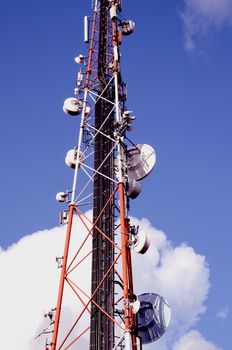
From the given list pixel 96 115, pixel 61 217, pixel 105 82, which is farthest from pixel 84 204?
pixel 105 82

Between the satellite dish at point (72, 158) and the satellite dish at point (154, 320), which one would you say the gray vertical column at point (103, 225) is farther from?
the satellite dish at point (154, 320)

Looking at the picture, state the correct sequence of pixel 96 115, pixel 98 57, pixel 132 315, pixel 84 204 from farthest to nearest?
pixel 98 57 → pixel 96 115 → pixel 84 204 → pixel 132 315

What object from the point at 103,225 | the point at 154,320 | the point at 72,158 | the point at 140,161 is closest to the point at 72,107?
the point at 72,158

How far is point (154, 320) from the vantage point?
30.0m

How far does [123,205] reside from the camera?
30.0 meters

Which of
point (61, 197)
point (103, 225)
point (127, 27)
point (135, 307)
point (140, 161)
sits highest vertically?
point (127, 27)

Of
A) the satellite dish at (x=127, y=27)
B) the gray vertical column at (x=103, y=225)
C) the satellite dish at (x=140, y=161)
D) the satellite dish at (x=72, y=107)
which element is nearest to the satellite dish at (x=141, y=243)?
the gray vertical column at (x=103, y=225)

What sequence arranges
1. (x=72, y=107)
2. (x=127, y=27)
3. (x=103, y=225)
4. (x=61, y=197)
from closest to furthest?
(x=103, y=225), (x=61, y=197), (x=72, y=107), (x=127, y=27)

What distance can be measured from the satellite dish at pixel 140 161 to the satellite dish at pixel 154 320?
7284 millimetres

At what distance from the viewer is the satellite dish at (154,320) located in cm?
2997

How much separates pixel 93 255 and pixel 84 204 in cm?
337

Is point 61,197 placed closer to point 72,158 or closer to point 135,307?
point 72,158

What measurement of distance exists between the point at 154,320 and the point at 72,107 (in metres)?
13.8

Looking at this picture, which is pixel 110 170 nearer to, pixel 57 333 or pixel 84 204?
pixel 84 204
